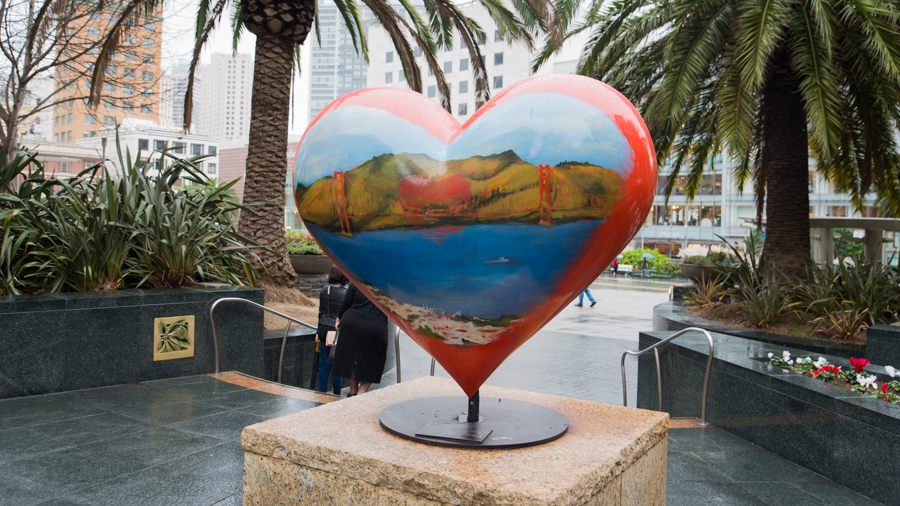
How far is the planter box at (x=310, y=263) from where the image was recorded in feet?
40.2

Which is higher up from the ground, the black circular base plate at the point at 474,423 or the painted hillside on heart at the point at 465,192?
the painted hillside on heart at the point at 465,192

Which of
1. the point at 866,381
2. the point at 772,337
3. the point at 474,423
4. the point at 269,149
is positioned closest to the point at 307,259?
the point at 269,149

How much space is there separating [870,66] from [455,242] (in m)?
8.85

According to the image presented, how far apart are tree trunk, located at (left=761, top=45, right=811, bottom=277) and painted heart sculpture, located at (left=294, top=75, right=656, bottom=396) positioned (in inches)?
330

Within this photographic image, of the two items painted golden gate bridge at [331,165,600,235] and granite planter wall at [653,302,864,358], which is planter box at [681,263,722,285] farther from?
painted golden gate bridge at [331,165,600,235]

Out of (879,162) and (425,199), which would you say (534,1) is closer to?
(879,162)

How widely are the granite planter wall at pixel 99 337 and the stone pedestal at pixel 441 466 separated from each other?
3.50 metres

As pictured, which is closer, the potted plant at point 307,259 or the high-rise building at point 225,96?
the potted plant at point 307,259

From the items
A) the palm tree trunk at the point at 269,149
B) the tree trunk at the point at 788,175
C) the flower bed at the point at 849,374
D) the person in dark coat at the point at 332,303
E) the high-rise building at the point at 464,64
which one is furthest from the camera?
the high-rise building at the point at 464,64

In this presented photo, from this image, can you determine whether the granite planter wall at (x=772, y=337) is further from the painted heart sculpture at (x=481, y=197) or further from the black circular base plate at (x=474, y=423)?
the painted heart sculpture at (x=481, y=197)

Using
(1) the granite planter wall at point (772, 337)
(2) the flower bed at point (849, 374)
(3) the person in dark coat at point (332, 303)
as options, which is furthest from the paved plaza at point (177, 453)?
(1) the granite planter wall at point (772, 337)

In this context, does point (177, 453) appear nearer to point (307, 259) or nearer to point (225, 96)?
point (307, 259)

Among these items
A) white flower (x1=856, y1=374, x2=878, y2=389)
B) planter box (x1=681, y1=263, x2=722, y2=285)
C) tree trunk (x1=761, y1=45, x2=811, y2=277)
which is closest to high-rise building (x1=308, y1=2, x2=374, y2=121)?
planter box (x1=681, y1=263, x2=722, y2=285)

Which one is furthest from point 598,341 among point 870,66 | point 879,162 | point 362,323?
point 362,323
